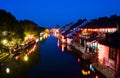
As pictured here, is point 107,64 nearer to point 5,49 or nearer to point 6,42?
point 5,49

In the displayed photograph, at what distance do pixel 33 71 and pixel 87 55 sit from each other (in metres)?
8.43

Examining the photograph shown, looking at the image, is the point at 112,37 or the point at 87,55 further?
the point at 87,55

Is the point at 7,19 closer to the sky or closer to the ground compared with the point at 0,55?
closer to the sky

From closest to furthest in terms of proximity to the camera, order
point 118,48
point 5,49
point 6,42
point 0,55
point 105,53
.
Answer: point 118,48 < point 105,53 < point 5,49 < point 0,55 < point 6,42

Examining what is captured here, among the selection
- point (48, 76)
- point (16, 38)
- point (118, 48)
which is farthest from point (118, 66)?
point (16, 38)

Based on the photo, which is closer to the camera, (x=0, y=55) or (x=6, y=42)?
(x=0, y=55)

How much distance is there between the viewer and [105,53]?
1045 inches

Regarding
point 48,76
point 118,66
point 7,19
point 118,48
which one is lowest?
point 48,76

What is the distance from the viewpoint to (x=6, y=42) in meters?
37.0

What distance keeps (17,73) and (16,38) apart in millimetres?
16701

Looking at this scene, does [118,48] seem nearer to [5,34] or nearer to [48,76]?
[48,76]

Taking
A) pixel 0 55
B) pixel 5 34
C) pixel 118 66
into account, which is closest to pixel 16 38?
pixel 5 34

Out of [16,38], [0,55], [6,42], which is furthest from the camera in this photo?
[16,38]

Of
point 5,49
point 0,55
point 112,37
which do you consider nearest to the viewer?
point 112,37
